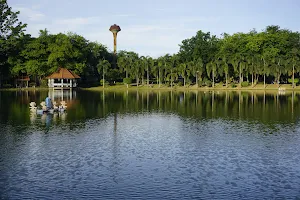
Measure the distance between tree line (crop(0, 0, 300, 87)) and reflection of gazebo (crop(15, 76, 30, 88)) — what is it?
164 cm

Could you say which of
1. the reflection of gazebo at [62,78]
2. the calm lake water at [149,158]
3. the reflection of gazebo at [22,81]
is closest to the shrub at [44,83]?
the reflection of gazebo at [62,78]

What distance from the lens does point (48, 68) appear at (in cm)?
9762

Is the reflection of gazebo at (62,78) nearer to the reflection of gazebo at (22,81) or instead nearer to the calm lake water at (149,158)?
the reflection of gazebo at (22,81)

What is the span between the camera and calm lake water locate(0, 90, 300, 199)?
53.7ft

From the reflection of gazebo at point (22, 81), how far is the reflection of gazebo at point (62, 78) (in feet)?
23.2

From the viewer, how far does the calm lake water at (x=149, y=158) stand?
16.4 m

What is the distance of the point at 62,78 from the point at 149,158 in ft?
249

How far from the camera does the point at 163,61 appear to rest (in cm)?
10250

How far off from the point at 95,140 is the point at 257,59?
73.9 m

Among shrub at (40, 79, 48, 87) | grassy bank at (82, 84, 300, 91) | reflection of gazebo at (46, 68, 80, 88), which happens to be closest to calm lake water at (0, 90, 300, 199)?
grassy bank at (82, 84, 300, 91)

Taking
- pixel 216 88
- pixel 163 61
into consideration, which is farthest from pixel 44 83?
pixel 216 88

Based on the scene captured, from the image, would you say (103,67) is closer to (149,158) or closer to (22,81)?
(22,81)

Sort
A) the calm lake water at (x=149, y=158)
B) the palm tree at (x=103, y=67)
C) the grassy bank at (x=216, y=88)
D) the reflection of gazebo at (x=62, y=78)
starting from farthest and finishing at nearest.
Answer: the palm tree at (x=103, y=67)
the reflection of gazebo at (x=62, y=78)
the grassy bank at (x=216, y=88)
the calm lake water at (x=149, y=158)

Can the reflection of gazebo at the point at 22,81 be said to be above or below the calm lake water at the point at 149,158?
above
